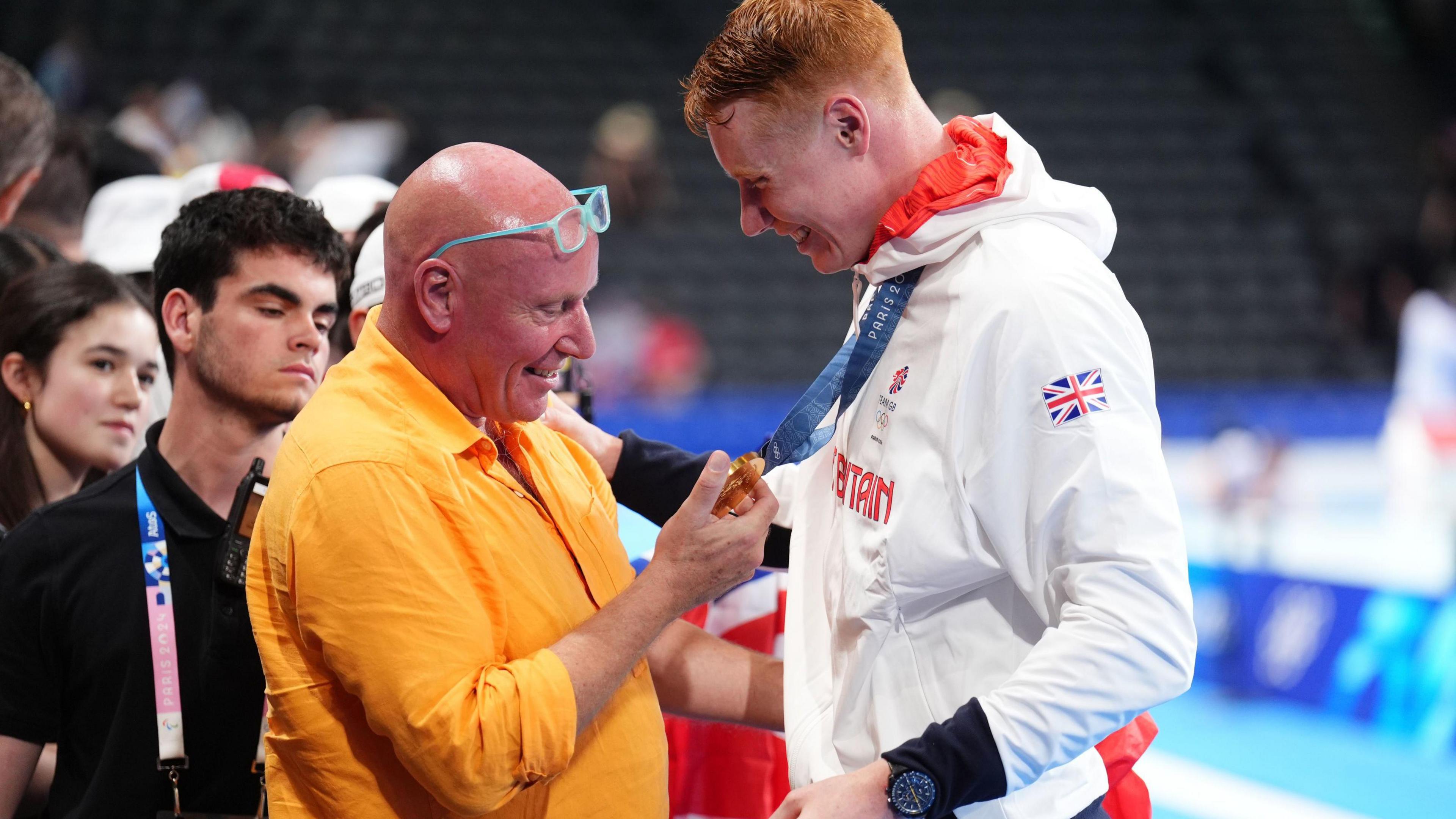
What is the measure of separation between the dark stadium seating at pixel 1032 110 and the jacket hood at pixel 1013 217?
441 inches

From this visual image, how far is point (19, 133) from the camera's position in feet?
11.6

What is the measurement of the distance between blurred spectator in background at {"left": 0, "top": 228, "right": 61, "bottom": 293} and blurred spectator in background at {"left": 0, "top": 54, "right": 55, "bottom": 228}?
0.06 m

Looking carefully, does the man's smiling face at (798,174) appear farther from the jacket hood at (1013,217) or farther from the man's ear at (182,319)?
the man's ear at (182,319)

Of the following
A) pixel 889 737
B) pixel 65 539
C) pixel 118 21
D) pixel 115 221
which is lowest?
pixel 889 737

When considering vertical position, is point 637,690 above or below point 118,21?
below

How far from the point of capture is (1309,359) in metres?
14.4

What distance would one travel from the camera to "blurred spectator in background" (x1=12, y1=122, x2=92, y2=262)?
15.3ft

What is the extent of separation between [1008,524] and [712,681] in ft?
2.53

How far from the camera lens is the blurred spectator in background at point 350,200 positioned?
363 cm

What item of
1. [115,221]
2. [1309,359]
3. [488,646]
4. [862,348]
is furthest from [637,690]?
[1309,359]

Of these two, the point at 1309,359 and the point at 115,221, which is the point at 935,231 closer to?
the point at 115,221

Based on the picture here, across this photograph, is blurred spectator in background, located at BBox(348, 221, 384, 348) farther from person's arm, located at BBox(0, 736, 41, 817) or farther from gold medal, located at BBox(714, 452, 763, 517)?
gold medal, located at BBox(714, 452, 763, 517)

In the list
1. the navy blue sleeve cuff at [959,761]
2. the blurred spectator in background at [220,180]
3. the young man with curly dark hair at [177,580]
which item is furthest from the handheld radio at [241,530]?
the blurred spectator in background at [220,180]

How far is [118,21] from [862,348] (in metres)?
14.1
